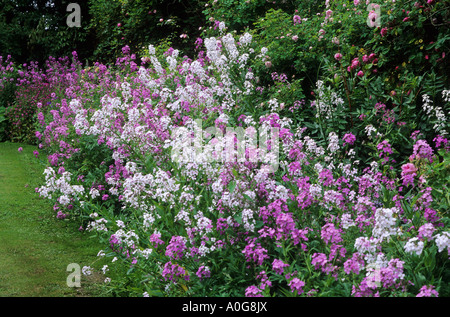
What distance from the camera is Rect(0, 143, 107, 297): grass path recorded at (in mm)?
3812

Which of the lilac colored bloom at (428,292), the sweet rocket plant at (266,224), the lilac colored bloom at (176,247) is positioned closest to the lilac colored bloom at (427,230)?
the sweet rocket plant at (266,224)

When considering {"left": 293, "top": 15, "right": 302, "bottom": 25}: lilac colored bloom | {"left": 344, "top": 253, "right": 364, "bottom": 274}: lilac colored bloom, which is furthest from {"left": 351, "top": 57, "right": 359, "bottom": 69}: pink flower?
{"left": 344, "top": 253, "right": 364, "bottom": 274}: lilac colored bloom

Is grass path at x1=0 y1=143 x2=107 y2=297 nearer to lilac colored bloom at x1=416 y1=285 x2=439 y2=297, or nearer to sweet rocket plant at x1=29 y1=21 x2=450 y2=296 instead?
sweet rocket plant at x1=29 y1=21 x2=450 y2=296

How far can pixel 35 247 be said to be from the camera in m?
4.64

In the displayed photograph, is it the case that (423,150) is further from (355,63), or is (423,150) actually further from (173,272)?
(173,272)

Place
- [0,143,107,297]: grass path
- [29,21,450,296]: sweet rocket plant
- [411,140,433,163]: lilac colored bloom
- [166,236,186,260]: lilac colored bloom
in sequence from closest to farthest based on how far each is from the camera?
[29,21,450,296]: sweet rocket plant, [166,236,186,260]: lilac colored bloom, [411,140,433,163]: lilac colored bloom, [0,143,107,297]: grass path

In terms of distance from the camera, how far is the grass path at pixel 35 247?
3.81 meters

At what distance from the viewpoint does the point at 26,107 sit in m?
9.42

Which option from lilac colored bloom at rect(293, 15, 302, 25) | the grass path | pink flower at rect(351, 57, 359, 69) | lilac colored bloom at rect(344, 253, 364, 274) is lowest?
the grass path

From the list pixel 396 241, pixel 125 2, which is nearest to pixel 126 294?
pixel 396 241
